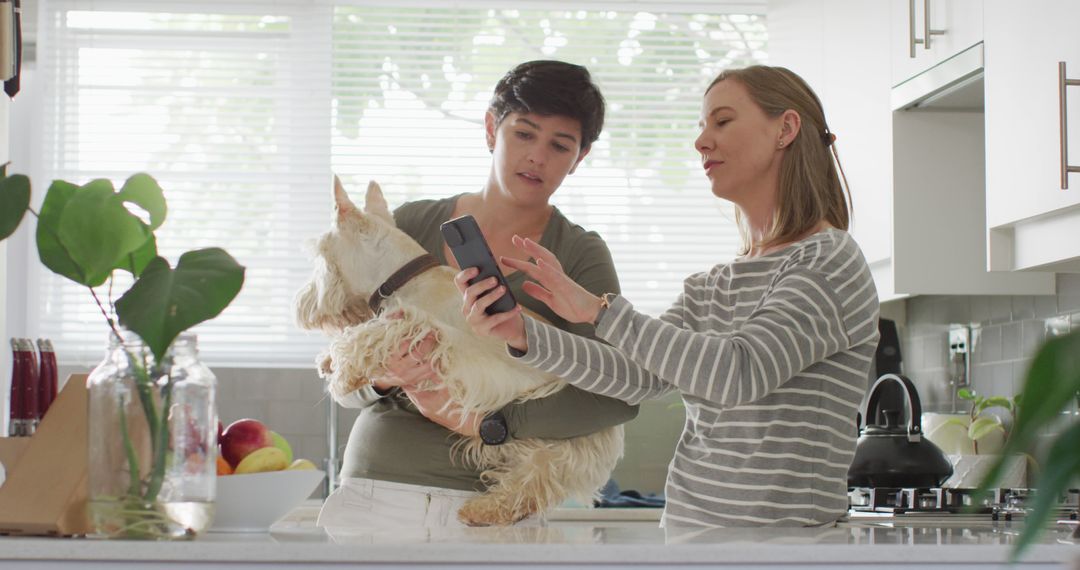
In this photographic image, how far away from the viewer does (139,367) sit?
A: 1061mm

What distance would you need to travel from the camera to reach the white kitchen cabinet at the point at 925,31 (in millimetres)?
2342

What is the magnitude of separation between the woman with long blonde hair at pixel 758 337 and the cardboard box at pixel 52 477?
48 centimetres

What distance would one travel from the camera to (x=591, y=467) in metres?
1.61

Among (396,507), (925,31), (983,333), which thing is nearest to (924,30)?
(925,31)

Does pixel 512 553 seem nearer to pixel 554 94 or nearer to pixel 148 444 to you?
pixel 148 444

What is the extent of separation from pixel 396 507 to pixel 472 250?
49cm

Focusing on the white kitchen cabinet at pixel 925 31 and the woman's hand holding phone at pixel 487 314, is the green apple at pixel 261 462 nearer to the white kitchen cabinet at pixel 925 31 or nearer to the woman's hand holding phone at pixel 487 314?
the woman's hand holding phone at pixel 487 314

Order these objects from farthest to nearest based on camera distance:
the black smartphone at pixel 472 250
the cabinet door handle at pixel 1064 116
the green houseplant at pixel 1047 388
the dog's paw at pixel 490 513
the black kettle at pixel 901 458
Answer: the black kettle at pixel 901 458 < the cabinet door handle at pixel 1064 116 < the dog's paw at pixel 490 513 < the black smartphone at pixel 472 250 < the green houseplant at pixel 1047 388

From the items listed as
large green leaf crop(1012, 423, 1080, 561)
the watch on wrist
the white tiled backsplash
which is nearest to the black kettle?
the white tiled backsplash

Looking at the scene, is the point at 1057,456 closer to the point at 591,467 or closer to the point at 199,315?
the point at 199,315

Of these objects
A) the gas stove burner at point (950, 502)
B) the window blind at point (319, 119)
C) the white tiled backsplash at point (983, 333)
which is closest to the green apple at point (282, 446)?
the gas stove burner at point (950, 502)

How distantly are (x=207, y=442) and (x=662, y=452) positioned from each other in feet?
8.92

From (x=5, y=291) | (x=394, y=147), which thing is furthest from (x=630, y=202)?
(x=5, y=291)

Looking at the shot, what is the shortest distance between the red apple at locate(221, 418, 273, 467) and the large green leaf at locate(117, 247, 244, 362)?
250 millimetres
